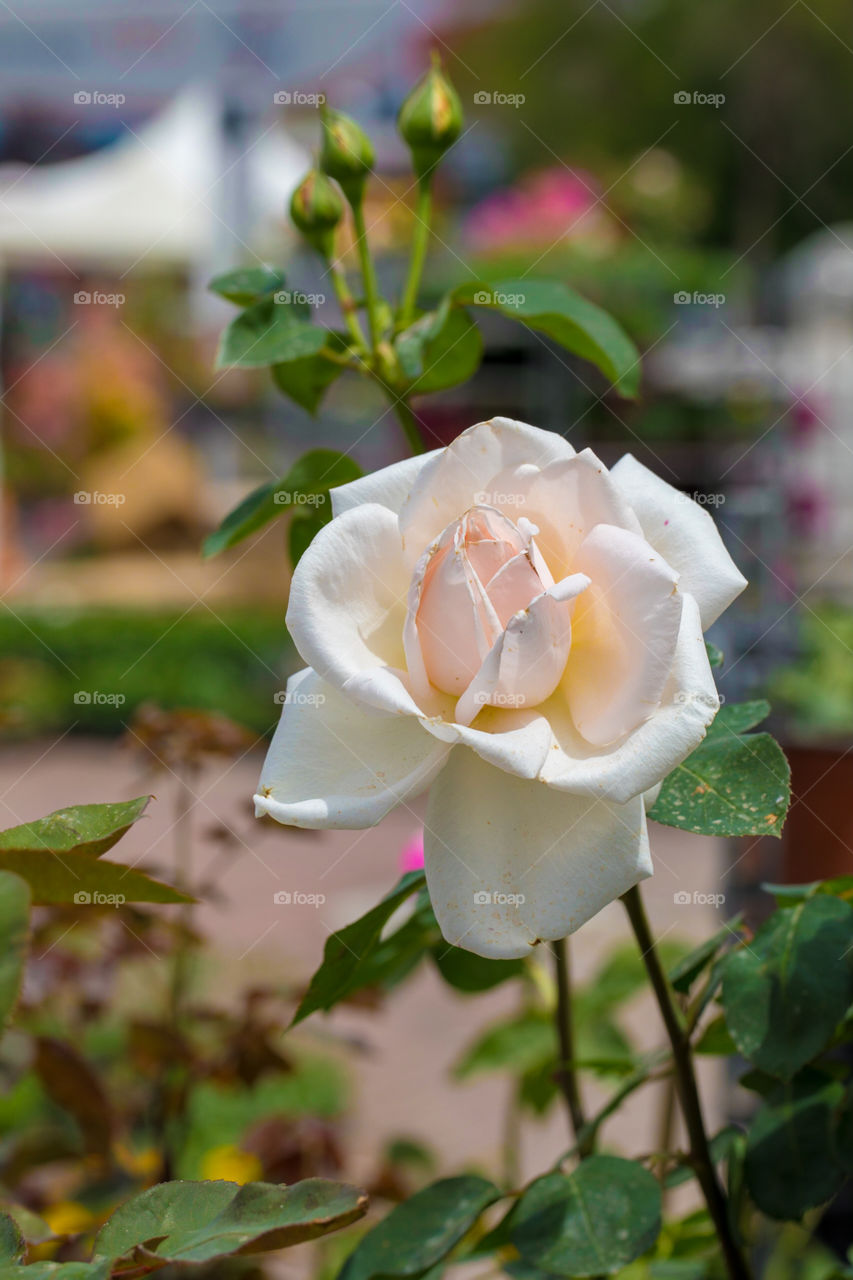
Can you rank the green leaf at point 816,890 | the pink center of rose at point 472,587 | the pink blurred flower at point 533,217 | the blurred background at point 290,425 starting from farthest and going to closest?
the pink blurred flower at point 533,217, the blurred background at point 290,425, the green leaf at point 816,890, the pink center of rose at point 472,587

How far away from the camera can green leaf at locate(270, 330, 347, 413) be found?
0.56 meters

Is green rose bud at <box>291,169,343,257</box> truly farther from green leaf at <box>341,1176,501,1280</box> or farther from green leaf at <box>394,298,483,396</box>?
green leaf at <box>341,1176,501,1280</box>

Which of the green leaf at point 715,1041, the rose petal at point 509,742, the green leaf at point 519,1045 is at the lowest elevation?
the green leaf at point 519,1045

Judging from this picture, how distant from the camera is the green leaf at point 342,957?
406 mm

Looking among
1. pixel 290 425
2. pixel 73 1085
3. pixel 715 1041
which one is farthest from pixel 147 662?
pixel 715 1041

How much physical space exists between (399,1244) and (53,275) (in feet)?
32.3

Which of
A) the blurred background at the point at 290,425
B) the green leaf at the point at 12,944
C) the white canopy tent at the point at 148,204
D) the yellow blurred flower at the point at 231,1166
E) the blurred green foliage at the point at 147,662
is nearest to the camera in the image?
the green leaf at the point at 12,944

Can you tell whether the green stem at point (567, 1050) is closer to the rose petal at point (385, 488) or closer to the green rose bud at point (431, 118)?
the rose petal at point (385, 488)

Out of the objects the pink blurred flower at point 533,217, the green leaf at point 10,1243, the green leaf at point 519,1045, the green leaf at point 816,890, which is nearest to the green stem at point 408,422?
the green leaf at point 816,890

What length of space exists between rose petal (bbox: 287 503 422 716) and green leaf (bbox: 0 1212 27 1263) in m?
0.16

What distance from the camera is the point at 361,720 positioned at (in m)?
0.37

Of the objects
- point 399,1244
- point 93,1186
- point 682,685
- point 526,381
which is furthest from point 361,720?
point 526,381

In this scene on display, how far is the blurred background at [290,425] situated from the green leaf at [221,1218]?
0.20 m

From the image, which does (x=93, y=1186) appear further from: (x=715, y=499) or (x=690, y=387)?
(x=690, y=387)
